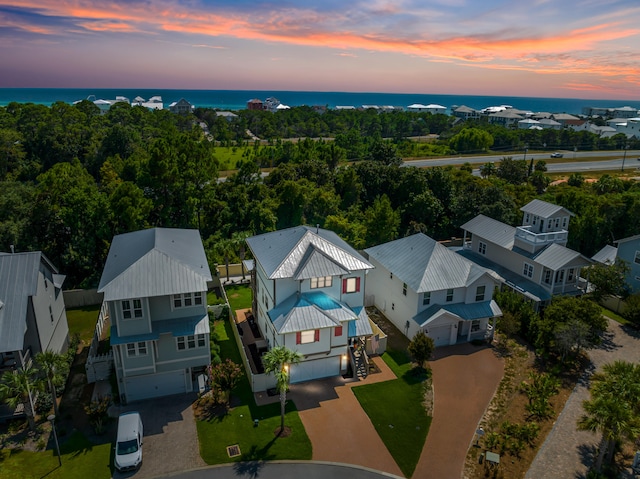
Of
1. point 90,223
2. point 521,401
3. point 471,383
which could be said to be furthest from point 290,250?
point 90,223

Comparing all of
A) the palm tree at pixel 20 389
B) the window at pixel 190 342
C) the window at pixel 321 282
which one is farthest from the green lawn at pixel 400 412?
the palm tree at pixel 20 389

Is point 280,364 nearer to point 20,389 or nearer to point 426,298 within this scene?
point 20,389

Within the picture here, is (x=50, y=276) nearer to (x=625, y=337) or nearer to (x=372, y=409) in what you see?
(x=372, y=409)

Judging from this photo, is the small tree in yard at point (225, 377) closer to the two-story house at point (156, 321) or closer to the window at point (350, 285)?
the two-story house at point (156, 321)

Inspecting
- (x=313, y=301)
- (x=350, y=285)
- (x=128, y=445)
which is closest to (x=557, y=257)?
(x=350, y=285)

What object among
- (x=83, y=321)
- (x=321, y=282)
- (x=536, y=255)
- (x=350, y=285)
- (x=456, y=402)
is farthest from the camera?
(x=536, y=255)
